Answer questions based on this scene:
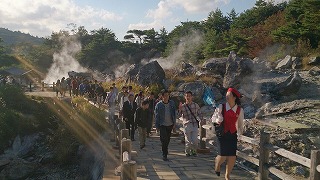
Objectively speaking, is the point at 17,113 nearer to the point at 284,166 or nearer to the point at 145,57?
the point at 284,166

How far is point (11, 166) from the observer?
15680 mm

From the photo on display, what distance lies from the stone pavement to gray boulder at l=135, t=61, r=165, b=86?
468 inches

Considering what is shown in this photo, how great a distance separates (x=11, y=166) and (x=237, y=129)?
13640 millimetres

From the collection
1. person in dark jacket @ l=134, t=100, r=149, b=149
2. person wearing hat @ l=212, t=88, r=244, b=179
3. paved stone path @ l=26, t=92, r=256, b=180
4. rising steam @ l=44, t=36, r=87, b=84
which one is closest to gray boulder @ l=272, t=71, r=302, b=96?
paved stone path @ l=26, t=92, r=256, b=180

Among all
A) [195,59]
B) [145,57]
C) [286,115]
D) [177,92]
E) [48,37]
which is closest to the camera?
[286,115]

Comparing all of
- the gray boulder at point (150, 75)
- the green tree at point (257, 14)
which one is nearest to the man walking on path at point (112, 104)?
the gray boulder at point (150, 75)

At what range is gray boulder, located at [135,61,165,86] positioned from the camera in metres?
21.5

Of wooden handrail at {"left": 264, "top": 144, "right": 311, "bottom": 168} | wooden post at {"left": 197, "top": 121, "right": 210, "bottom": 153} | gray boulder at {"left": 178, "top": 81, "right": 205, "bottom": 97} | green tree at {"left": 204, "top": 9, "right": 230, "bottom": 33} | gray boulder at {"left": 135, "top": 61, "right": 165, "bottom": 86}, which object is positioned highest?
green tree at {"left": 204, "top": 9, "right": 230, "bottom": 33}

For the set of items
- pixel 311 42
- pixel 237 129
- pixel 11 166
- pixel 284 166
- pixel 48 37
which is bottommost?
pixel 11 166

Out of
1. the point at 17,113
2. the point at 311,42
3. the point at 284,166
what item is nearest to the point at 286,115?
the point at 284,166

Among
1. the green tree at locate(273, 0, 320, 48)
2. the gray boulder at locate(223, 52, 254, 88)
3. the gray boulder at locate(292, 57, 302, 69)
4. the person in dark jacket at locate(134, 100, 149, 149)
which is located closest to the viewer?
the person in dark jacket at locate(134, 100, 149, 149)

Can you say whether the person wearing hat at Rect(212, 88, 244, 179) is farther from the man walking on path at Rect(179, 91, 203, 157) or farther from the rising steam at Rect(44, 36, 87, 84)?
the rising steam at Rect(44, 36, 87, 84)

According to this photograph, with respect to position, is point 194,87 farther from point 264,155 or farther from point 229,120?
point 229,120

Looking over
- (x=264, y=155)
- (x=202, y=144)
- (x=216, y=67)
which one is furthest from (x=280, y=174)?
(x=216, y=67)
